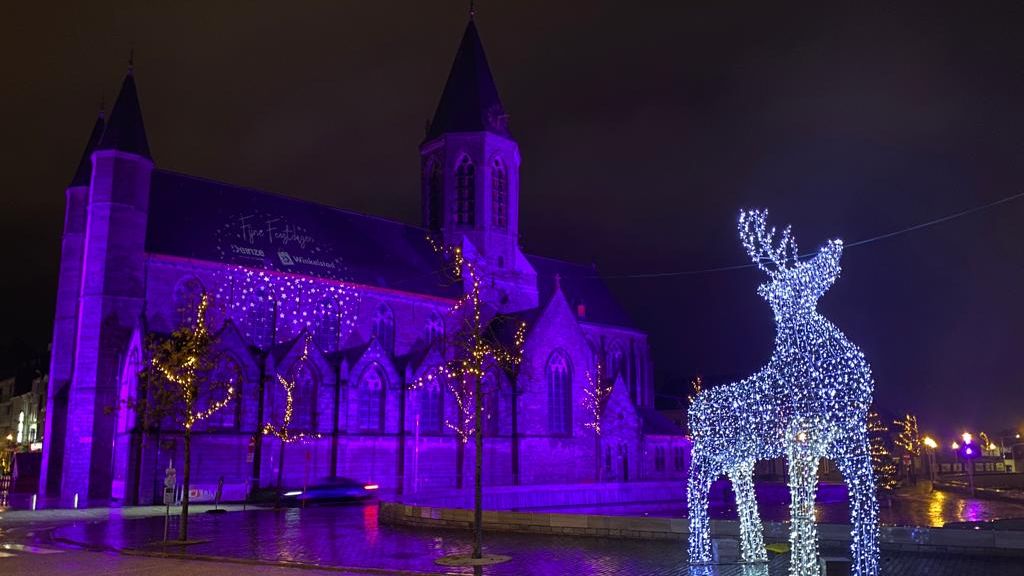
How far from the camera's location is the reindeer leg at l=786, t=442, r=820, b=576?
43.0 feet

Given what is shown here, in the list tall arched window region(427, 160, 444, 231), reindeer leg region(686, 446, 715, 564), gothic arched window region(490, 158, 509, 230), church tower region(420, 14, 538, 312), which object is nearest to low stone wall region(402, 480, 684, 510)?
reindeer leg region(686, 446, 715, 564)

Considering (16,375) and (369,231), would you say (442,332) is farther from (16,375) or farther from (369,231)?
(16,375)

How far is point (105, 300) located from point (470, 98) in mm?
29620

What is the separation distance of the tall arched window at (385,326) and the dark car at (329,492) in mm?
11588

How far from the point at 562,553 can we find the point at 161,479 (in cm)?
2639

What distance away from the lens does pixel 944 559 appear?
16.6m

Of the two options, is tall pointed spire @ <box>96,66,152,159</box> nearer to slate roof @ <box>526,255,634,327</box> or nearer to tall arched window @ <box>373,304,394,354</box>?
tall arched window @ <box>373,304,394,354</box>

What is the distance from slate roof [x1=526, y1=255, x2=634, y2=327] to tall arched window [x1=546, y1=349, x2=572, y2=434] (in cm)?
1359

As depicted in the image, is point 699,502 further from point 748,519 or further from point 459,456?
point 459,456

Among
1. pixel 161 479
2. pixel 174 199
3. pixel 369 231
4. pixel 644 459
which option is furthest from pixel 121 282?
pixel 644 459

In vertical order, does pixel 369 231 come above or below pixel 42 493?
above

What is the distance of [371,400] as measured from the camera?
46875 mm

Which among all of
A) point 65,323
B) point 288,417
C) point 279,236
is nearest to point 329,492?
point 288,417

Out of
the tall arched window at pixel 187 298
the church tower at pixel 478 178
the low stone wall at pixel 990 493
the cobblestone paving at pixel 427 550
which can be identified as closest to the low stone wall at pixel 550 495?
the cobblestone paving at pixel 427 550
